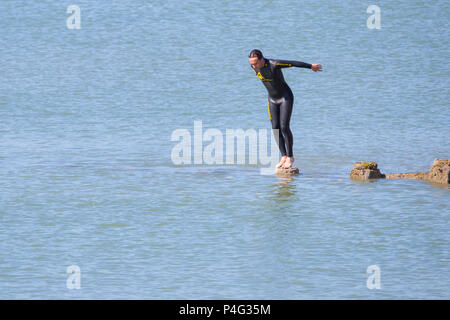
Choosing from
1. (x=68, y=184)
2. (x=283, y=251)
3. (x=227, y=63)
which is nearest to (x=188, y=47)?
(x=227, y=63)

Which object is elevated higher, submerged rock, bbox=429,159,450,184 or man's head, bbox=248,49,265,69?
man's head, bbox=248,49,265,69

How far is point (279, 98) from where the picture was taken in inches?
667

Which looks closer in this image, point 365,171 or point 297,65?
point 297,65

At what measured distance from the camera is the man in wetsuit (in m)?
16.4

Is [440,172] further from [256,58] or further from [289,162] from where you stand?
[256,58]

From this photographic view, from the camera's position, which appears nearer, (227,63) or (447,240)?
(447,240)

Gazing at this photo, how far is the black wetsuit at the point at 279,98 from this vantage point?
16516 millimetres

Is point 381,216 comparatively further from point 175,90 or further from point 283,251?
point 175,90

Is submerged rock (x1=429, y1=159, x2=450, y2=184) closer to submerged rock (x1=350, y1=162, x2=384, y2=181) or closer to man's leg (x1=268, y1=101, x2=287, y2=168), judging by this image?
submerged rock (x1=350, y1=162, x2=384, y2=181)

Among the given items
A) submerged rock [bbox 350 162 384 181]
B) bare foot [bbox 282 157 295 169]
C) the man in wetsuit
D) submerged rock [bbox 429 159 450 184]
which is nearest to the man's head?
the man in wetsuit

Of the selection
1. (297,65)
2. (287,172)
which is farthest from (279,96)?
(287,172)

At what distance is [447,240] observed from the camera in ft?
42.4

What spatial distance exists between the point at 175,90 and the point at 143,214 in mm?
13159

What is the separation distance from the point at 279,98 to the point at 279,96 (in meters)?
0.04
